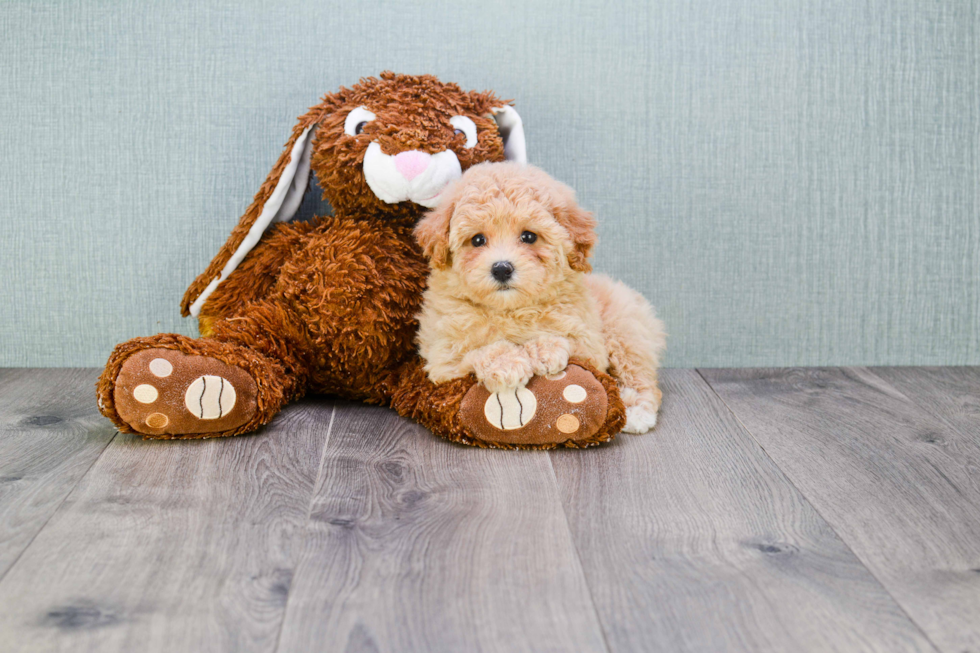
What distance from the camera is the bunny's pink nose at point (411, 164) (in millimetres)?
1276

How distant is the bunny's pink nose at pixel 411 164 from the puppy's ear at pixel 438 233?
0.08m

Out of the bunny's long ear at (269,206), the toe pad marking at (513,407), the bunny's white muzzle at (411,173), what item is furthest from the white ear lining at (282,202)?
the toe pad marking at (513,407)

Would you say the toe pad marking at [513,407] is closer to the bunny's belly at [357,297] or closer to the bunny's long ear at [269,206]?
the bunny's belly at [357,297]

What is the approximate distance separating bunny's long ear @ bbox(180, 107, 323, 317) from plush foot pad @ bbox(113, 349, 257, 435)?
0.86 ft

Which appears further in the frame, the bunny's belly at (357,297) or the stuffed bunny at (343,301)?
the bunny's belly at (357,297)

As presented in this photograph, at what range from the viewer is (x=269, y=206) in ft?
4.61

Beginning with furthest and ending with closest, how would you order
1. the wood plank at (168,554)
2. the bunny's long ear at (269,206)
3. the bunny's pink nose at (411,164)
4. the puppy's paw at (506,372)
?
the bunny's long ear at (269,206) → the bunny's pink nose at (411,164) → the puppy's paw at (506,372) → the wood plank at (168,554)

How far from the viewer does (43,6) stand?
153 cm

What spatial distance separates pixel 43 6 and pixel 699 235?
1.31 metres

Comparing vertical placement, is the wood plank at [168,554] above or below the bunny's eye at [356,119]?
below

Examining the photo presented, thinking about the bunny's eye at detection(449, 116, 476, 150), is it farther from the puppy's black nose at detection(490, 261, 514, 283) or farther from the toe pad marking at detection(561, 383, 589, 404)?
the toe pad marking at detection(561, 383, 589, 404)

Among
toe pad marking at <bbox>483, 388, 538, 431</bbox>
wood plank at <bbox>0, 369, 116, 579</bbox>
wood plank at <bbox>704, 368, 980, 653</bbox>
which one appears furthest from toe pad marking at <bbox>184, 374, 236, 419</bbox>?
wood plank at <bbox>704, 368, 980, 653</bbox>

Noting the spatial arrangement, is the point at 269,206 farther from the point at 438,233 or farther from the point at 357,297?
the point at 438,233

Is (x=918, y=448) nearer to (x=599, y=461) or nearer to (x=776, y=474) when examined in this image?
(x=776, y=474)
